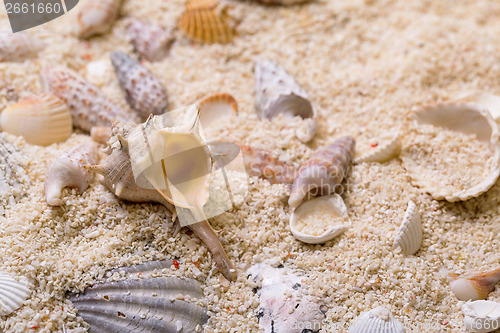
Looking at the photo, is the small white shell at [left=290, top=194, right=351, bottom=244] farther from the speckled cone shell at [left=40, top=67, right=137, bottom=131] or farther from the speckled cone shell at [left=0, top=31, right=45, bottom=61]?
the speckled cone shell at [left=0, top=31, right=45, bottom=61]

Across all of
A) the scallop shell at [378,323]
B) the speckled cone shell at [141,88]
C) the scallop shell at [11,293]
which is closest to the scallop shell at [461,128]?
the scallop shell at [378,323]

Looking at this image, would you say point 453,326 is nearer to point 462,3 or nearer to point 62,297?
point 62,297

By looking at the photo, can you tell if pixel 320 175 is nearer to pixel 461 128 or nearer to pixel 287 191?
pixel 287 191

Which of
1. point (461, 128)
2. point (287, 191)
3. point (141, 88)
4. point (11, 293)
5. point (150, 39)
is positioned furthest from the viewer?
point (150, 39)

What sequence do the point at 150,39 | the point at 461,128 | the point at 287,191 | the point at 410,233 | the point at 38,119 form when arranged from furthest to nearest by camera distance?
the point at 150,39, the point at 461,128, the point at 38,119, the point at 287,191, the point at 410,233

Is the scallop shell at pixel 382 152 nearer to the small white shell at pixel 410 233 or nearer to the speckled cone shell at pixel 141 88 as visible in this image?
the small white shell at pixel 410 233

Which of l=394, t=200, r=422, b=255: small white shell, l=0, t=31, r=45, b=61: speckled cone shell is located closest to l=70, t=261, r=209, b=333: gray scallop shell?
l=394, t=200, r=422, b=255: small white shell

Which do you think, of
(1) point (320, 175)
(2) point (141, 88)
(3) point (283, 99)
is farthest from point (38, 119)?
(1) point (320, 175)
